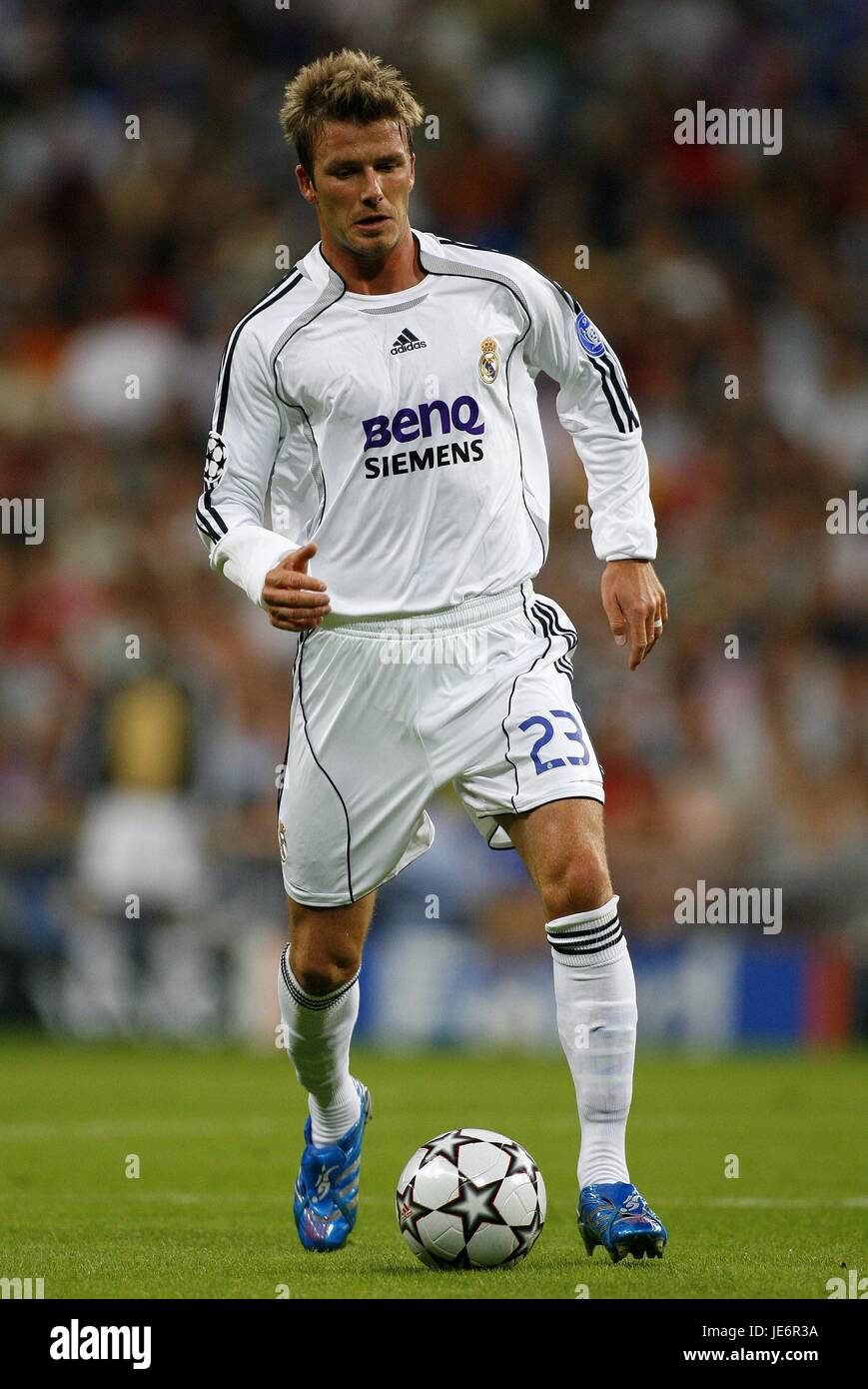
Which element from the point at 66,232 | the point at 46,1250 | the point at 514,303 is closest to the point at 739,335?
the point at 66,232

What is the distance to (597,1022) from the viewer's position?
5.05 meters

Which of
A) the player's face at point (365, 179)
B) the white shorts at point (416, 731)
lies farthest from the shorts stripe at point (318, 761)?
the player's face at point (365, 179)

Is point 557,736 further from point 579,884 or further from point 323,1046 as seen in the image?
point 323,1046

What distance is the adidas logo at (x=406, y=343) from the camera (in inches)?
211

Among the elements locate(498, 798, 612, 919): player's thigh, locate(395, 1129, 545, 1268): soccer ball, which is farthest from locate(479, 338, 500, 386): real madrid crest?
locate(395, 1129, 545, 1268): soccer ball

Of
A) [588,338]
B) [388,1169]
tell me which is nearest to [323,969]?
[588,338]

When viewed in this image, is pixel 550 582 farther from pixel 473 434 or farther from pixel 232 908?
pixel 473 434

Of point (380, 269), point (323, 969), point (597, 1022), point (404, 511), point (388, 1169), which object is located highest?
point (380, 269)

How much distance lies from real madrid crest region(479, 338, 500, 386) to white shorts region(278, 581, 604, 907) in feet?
1.84

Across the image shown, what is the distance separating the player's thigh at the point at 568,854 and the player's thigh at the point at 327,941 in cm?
70

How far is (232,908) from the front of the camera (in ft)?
43.1

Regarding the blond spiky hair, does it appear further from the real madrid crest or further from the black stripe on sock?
the black stripe on sock

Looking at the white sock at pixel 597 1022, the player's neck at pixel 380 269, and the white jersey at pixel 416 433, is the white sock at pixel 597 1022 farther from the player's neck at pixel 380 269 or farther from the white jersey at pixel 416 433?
the player's neck at pixel 380 269

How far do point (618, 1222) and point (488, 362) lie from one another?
7.34 ft
